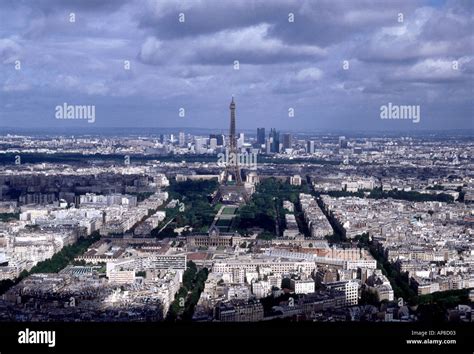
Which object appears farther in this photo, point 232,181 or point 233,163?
point 233,163

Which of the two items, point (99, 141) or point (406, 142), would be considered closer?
point (406, 142)

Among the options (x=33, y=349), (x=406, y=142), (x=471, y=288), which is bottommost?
(x=471, y=288)

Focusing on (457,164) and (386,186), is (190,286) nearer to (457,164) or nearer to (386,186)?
(386,186)

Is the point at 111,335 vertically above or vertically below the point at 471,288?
above

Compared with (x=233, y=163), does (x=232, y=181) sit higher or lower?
lower

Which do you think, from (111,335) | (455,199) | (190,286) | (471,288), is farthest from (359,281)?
(455,199)

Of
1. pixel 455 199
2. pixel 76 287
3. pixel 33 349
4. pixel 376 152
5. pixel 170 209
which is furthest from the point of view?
pixel 376 152

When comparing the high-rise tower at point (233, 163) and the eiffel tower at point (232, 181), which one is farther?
the high-rise tower at point (233, 163)

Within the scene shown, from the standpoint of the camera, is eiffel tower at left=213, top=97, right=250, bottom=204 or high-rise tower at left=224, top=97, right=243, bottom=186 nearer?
eiffel tower at left=213, top=97, right=250, bottom=204

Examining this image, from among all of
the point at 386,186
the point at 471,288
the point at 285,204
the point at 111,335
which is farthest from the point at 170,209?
the point at 111,335

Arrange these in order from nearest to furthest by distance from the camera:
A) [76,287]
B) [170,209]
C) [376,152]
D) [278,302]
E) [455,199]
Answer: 1. [278,302]
2. [76,287]
3. [170,209]
4. [455,199]
5. [376,152]
